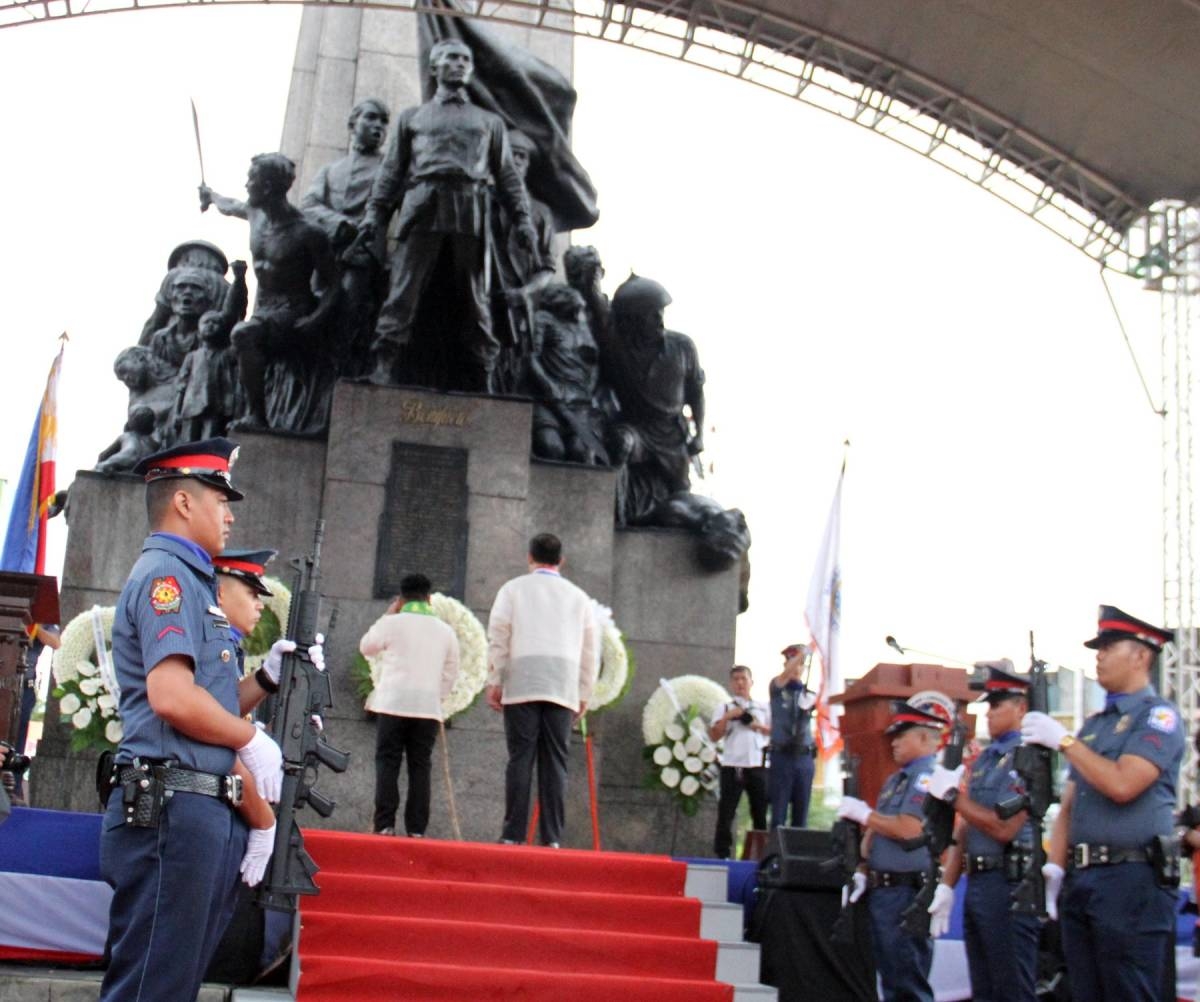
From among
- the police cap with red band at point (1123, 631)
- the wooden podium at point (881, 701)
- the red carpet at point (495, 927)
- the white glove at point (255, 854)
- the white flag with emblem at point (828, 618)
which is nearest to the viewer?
the white glove at point (255, 854)

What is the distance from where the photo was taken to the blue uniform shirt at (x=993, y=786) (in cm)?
643

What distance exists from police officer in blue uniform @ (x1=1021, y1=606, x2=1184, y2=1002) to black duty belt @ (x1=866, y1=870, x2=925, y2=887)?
1625 mm

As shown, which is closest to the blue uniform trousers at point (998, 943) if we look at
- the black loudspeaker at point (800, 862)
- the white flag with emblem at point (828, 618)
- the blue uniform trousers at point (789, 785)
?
the black loudspeaker at point (800, 862)

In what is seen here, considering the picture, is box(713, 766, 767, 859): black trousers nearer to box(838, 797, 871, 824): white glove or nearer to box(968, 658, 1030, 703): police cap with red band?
box(838, 797, 871, 824): white glove

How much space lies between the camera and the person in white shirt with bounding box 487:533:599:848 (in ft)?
27.7

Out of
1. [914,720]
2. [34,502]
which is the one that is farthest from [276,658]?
[34,502]

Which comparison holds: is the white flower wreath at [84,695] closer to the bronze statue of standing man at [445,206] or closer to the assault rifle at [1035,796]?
the bronze statue of standing man at [445,206]

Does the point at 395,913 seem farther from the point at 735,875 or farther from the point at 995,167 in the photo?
the point at 995,167

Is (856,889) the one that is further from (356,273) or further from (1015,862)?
(356,273)

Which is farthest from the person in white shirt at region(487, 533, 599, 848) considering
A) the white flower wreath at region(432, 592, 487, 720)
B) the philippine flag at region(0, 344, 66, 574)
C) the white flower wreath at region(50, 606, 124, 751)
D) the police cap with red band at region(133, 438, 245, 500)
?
the philippine flag at region(0, 344, 66, 574)

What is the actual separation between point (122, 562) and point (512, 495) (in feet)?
9.17

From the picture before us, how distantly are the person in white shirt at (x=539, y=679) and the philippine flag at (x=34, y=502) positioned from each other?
631 cm

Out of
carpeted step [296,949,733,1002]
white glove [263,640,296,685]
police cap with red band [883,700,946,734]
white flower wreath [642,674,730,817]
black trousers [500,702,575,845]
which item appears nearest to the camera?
white glove [263,640,296,685]

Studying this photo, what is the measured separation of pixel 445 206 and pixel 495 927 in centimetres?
595
